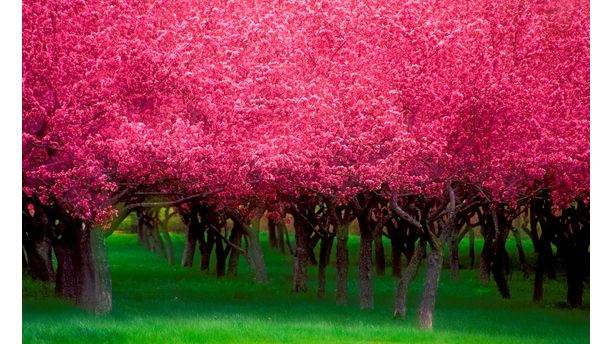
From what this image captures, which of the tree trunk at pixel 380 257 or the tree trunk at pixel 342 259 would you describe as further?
the tree trunk at pixel 380 257

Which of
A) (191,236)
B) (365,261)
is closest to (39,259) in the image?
(365,261)

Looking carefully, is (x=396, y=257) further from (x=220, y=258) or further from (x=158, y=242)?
(x=158, y=242)

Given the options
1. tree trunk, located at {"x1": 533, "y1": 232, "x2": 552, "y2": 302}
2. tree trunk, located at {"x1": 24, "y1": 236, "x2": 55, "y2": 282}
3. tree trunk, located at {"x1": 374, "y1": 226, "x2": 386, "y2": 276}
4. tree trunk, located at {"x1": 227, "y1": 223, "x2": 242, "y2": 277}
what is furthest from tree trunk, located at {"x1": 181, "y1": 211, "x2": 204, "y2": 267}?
tree trunk, located at {"x1": 533, "y1": 232, "x2": 552, "y2": 302}

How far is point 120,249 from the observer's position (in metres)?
96.9

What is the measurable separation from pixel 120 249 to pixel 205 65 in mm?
Result: 66829

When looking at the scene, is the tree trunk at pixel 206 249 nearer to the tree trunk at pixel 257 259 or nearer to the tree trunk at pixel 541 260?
the tree trunk at pixel 257 259

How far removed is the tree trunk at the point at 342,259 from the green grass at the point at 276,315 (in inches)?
28.3

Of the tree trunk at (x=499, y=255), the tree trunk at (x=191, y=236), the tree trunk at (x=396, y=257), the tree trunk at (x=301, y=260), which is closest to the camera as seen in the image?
the tree trunk at (x=499, y=255)

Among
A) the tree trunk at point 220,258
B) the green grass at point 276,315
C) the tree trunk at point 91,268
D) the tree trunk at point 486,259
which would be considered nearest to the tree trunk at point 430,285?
the green grass at point 276,315

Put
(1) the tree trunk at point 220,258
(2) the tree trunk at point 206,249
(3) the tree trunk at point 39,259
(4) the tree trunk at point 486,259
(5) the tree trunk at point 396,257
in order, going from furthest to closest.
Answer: (5) the tree trunk at point 396,257 → (2) the tree trunk at point 206,249 → (1) the tree trunk at point 220,258 → (4) the tree trunk at point 486,259 → (3) the tree trunk at point 39,259

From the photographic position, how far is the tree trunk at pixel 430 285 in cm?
3516
